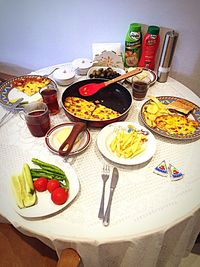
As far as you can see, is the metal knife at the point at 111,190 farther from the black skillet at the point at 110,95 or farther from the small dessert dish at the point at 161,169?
the black skillet at the point at 110,95

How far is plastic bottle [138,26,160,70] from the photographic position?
4.56ft

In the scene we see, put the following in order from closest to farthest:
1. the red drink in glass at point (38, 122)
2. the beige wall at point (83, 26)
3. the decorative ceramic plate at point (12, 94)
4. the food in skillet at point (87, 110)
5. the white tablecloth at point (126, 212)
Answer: the white tablecloth at point (126, 212) < the red drink in glass at point (38, 122) < the food in skillet at point (87, 110) < the decorative ceramic plate at point (12, 94) < the beige wall at point (83, 26)

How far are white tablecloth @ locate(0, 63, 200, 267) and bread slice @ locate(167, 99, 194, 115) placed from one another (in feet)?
0.66

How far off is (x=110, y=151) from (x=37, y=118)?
345 mm

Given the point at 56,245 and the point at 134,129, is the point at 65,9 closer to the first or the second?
the point at 134,129

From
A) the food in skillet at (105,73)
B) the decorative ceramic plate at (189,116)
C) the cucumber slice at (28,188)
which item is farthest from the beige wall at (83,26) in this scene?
the cucumber slice at (28,188)

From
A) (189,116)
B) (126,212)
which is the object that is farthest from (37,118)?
(189,116)

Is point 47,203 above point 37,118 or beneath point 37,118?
beneath

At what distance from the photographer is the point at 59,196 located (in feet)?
2.43

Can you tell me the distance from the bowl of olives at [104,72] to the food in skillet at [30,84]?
10.8 inches

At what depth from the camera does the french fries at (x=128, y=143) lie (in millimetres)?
911

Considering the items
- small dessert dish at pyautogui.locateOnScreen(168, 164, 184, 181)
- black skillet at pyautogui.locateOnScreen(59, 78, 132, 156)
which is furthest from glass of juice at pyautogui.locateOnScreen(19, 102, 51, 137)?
small dessert dish at pyautogui.locateOnScreen(168, 164, 184, 181)

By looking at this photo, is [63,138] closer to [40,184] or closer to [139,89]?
[40,184]

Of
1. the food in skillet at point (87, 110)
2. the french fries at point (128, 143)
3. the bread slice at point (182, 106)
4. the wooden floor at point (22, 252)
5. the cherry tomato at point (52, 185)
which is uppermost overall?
the bread slice at point (182, 106)
